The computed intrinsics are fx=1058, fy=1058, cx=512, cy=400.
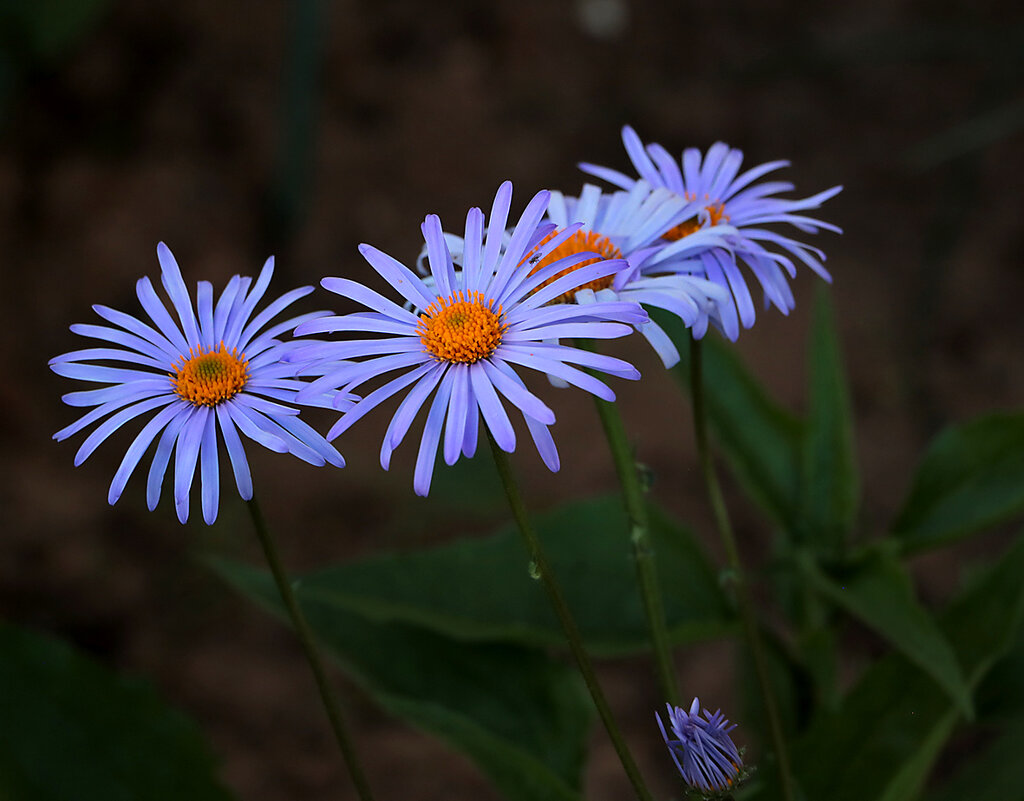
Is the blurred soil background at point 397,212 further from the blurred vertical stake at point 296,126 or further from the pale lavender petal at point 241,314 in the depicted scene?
the pale lavender petal at point 241,314

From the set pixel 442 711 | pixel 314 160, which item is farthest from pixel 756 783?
pixel 314 160

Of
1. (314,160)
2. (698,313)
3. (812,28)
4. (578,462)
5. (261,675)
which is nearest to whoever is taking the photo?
(698,313)

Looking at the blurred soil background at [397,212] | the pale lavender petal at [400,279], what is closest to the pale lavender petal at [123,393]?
the pale lavender petal at [400,279]

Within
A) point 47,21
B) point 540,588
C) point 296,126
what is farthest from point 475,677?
point 47,21

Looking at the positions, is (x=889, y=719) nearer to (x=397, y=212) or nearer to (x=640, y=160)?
(x=640, y=160)

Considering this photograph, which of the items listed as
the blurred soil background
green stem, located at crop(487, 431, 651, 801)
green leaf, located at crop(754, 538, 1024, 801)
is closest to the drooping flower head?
green stem, located at crop(487, 431, 651, 801)

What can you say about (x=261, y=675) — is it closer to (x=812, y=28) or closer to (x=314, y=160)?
(x=314, y=160)

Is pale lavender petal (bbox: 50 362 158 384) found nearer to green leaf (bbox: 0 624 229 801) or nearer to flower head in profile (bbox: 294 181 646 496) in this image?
flower head in profile (bbox: 294 181 646 496)
